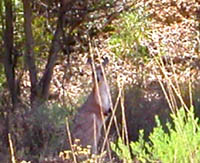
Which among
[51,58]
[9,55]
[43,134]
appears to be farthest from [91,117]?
[9,55]

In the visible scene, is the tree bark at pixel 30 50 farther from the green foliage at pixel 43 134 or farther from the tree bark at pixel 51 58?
the green foliage at pixel 43 134

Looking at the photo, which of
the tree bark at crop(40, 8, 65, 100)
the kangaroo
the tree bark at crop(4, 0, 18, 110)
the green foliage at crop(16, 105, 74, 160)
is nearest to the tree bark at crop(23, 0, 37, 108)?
the tree bark at crop(40, 8, 65, 100)

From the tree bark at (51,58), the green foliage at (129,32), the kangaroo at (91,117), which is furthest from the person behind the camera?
the tree bark at (51,58)

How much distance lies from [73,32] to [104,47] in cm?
105

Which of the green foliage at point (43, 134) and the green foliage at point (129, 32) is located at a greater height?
the green foliage at point (129, 32)

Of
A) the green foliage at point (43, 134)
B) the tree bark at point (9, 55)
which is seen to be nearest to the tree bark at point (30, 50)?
the tree bark at point (9, 55)

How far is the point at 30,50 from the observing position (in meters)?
7.73

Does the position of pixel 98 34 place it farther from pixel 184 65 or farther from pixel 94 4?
pixel 184 65

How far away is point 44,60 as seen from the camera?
858 cm

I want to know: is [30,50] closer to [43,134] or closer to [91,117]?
[43,134]

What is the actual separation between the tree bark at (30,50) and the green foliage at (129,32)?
93cm

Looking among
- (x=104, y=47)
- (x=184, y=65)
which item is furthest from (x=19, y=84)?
(x=184, y=65)

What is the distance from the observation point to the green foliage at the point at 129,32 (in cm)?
761

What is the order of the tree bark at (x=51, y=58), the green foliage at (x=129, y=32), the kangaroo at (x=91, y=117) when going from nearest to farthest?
the kangaroo at (x=91, y=117) < the green foliage at (x=129, y=32) < the tree bark at (x=51, y=58)
